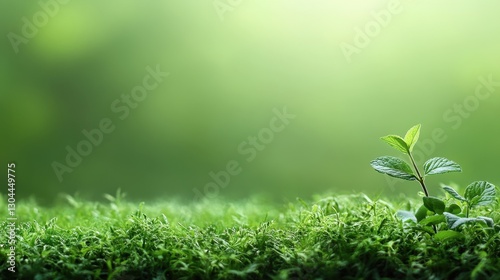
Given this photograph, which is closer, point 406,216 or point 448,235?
point 448,235

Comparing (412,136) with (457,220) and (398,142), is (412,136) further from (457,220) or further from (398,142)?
→ (457,220)

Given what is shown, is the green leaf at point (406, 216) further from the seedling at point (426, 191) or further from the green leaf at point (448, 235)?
the green leaf at point (448, 235)

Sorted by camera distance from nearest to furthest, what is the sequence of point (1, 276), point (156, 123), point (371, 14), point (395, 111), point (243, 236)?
point (1, 276) < point (243, 236) < point (371, 14) < point (395, 111) < point (156, 123)

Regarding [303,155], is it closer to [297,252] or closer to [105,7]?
[105,7]

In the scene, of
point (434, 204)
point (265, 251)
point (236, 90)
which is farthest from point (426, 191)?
point (236, 90)

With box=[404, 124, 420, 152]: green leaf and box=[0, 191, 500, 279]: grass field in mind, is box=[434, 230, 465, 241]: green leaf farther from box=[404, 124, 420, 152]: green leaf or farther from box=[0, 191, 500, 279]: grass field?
box=[404, 124, 420, 152]: green leaf

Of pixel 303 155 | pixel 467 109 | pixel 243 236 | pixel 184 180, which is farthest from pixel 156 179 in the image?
pixel 243 236

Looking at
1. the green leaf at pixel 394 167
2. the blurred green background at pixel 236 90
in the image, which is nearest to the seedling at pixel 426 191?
the green leaf at pixel 394 167
